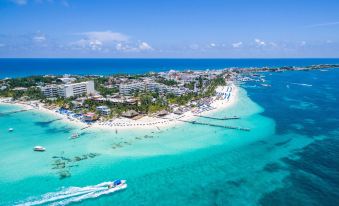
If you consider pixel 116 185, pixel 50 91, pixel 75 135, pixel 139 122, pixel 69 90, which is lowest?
pixel 116 185

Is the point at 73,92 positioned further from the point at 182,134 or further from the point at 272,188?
the point at 272,188

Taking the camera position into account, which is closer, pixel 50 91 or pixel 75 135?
Result: pixel 75 135

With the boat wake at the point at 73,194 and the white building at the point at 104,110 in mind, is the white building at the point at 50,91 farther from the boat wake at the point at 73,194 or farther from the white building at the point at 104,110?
the boat wake at the point at 73,194

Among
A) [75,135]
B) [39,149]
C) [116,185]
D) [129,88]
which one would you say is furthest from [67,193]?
[129,88]

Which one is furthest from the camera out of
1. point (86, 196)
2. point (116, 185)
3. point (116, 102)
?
point (116, 102)

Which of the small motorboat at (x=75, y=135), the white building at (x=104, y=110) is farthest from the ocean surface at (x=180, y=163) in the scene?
the white building at (x=104, y=110)

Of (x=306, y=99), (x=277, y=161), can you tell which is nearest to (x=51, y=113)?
(x=277, y=161)

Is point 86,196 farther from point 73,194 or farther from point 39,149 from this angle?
point 39,149
